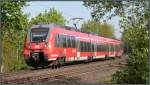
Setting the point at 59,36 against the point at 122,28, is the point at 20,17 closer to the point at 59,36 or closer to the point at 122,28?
the point at 59,36

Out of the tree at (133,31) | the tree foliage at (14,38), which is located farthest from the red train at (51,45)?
the tree at (133,31)

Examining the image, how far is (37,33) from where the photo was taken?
1562 centimetres

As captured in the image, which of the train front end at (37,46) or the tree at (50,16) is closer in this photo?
the tree at (50,16)

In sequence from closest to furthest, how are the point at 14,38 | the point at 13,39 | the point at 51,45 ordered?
the point at 14,38
the point at 13,39
the point at 51,45

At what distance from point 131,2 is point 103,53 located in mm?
13114

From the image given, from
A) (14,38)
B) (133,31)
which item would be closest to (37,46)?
(14,38)

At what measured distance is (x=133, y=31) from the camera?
8945mm

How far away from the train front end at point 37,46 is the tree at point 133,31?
6370 millimetres

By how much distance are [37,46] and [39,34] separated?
527 mm

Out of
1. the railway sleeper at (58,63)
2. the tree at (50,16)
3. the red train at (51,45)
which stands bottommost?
the railway sleeper at (58,63)

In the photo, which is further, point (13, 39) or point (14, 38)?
point (13, 39)

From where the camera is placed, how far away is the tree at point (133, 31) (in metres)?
8.74

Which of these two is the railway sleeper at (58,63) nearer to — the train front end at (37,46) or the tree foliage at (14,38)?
the train front end at (37,46)

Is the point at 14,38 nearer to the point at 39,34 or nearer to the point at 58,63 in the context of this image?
the point at 39,34
